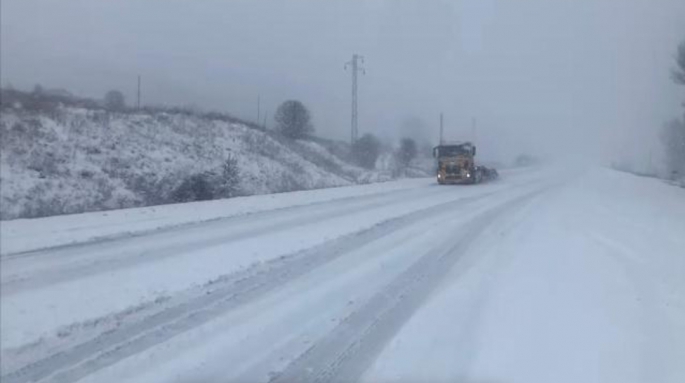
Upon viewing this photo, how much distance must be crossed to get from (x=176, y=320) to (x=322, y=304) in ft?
6.30

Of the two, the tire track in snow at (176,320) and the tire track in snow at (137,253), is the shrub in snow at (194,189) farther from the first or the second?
the tire track in snow at (176,320)

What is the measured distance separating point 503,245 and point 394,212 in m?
6.73

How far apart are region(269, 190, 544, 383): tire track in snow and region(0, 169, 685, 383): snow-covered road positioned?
3cm

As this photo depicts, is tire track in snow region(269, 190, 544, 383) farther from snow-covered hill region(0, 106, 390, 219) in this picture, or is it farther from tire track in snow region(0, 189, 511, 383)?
snow-covered hill region(0, 106, 390, 219)

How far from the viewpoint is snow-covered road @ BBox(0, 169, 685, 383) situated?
6637mm

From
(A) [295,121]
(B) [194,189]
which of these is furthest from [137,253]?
(A) [295,121]

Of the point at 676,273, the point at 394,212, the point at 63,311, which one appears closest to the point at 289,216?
the point at 394,212

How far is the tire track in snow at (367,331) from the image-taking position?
6.45 m

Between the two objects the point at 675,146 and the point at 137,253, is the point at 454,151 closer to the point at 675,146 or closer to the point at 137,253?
the point at 675,146

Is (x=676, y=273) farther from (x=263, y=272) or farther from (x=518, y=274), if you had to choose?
(x=263, y=272)

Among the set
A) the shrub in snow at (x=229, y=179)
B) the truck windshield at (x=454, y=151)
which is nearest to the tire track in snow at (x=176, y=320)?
the shrub in snow at (x=229, y=179)

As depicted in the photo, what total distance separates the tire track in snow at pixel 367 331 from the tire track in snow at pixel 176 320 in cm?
149

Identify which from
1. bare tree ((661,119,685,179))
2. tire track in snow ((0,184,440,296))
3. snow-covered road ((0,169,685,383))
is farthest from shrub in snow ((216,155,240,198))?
bare tree ((661,119,685,179))

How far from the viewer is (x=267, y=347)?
23.6 ft
